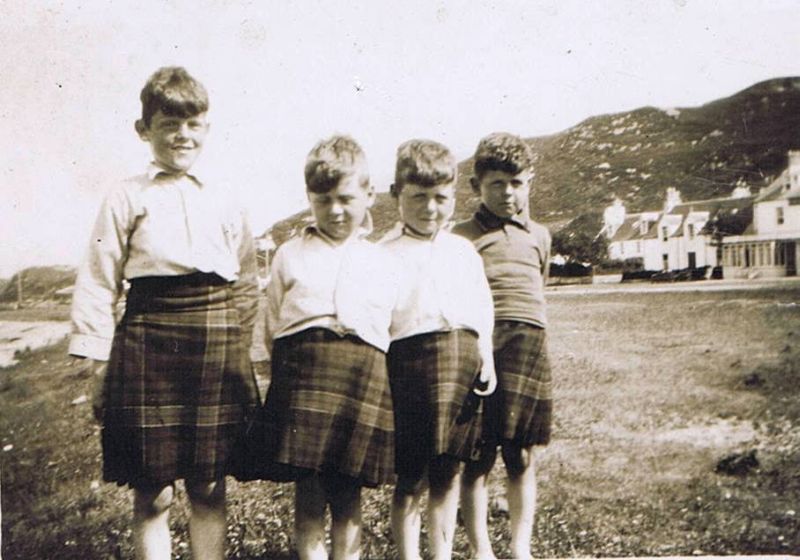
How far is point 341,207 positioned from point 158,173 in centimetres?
68

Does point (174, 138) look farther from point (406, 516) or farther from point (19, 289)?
point (406, 516)

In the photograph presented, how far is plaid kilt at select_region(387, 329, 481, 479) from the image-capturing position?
2.89 m

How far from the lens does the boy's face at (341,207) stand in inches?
110

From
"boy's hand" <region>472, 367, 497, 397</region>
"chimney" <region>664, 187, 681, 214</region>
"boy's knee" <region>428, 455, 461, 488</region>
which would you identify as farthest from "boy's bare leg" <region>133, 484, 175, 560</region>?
"chimney" <region>664, 187, 681, 214</region>

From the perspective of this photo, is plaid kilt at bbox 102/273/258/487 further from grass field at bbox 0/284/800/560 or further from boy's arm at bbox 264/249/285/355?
grass field at bbox 0/284/800/560

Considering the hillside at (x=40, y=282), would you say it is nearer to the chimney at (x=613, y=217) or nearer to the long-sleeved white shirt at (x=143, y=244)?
the long-sleeved white shirt at (x=143, y=244)

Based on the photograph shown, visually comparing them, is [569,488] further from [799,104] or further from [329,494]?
[799,104]

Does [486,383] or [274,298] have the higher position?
[274,298]

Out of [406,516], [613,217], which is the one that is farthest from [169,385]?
[613,217]

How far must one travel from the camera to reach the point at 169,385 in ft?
9.06

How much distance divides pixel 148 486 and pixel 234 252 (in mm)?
874

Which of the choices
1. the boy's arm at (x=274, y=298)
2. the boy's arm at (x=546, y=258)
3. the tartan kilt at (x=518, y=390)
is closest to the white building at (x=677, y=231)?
the boy's arm at (x=546, y=258)

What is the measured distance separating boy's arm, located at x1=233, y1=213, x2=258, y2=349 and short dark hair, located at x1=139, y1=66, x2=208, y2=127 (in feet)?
1.41

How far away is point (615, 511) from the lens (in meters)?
3.56
